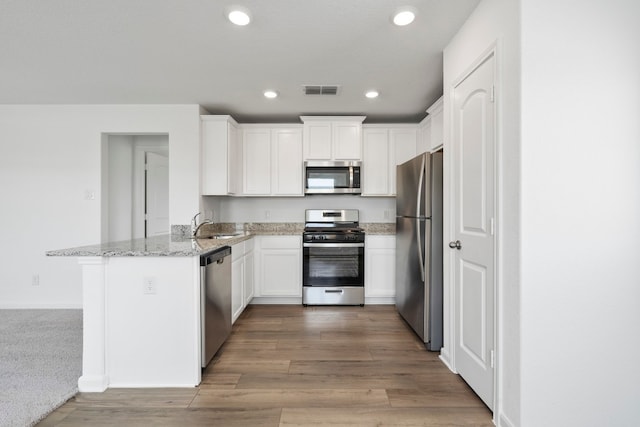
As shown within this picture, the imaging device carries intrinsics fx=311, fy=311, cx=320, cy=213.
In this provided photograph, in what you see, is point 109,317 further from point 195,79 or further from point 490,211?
point 490,211

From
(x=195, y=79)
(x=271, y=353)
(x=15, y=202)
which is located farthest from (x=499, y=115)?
(x=15, y=202)

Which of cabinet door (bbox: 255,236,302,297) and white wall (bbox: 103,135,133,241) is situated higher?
white wall (bbox: 103,135,133,241)

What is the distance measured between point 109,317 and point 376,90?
2920 millimetres

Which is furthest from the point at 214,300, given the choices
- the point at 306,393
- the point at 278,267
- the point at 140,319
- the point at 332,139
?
the point at 332,139

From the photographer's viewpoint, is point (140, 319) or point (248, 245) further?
point (248, 245)

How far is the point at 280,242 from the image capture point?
3875 mm

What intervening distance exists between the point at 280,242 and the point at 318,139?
53.5 inches

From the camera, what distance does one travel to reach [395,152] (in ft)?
12.8

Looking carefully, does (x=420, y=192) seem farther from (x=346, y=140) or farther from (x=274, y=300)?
(x=274, y=300)

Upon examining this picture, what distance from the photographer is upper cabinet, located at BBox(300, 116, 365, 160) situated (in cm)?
381

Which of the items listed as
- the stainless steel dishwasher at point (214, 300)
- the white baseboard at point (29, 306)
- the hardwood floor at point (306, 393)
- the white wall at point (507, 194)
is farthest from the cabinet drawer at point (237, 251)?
the white wall at point (507, 194)

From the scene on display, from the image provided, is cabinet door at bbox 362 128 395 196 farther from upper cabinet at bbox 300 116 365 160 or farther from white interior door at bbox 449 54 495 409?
white interior door at bbox 449 54 495 409

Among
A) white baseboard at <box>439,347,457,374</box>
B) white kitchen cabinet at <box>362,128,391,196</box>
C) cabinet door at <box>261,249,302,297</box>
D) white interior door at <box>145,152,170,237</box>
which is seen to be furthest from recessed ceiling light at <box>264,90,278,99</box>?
white baseboard at <box>439,347,457,374</box>

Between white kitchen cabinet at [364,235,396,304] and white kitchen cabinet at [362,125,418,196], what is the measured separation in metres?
0.61
